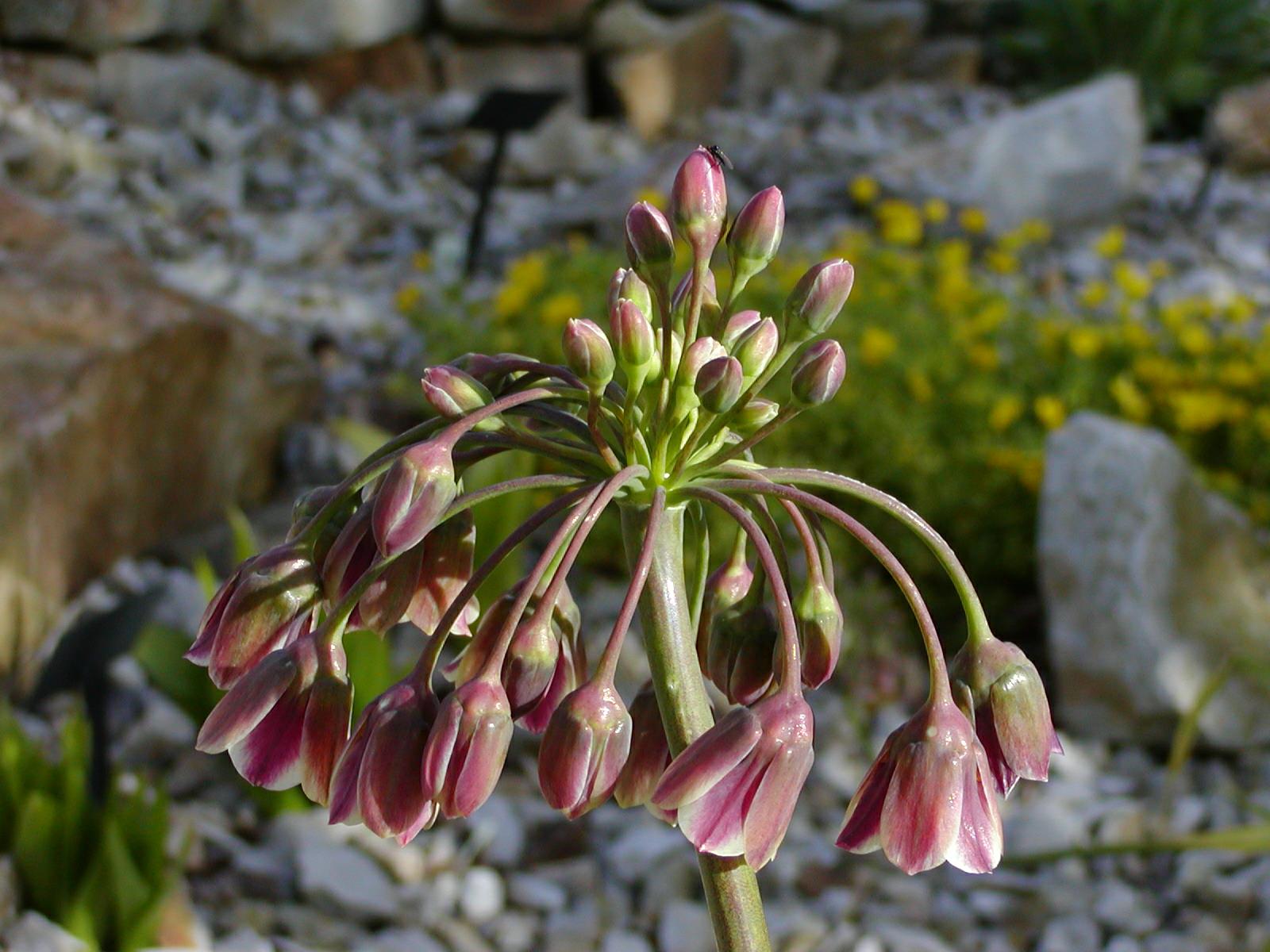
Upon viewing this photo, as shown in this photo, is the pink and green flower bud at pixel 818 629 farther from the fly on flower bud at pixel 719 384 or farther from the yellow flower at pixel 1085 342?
the yellow flower at pixel 1085 342

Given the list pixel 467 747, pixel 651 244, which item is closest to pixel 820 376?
pixel 651 244

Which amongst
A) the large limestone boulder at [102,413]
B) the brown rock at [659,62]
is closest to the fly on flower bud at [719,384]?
the large limestone boulder at [102,413]

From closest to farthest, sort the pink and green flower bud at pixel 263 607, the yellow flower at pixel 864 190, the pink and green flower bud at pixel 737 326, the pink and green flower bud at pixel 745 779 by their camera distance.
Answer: the pink and green flower bud at pixel 745 779
the pink and green flower bud at pixel 263 607
the pink and green flower bud at pixel 737 326
the yellow flower at pixel 864 190

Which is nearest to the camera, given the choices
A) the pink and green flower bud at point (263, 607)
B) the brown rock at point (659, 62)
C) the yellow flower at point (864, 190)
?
the pink and green flower bud at point (263, 607)

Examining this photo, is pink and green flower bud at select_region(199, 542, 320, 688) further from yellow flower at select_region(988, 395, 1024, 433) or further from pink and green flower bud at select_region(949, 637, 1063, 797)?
yellow flower at select_region(988, 395, 1024, 433)

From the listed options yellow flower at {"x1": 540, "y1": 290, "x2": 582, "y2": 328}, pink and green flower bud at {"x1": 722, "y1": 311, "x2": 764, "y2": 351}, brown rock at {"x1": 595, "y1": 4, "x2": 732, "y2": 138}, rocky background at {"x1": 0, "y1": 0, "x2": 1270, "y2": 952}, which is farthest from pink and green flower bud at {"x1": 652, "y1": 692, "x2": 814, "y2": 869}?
brown rock at {"x1": 595, "y1": 4, "x2": 732, "y2": 138}

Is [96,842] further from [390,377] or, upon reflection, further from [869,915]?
[390,377]

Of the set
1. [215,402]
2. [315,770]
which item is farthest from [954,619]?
[315,770]
